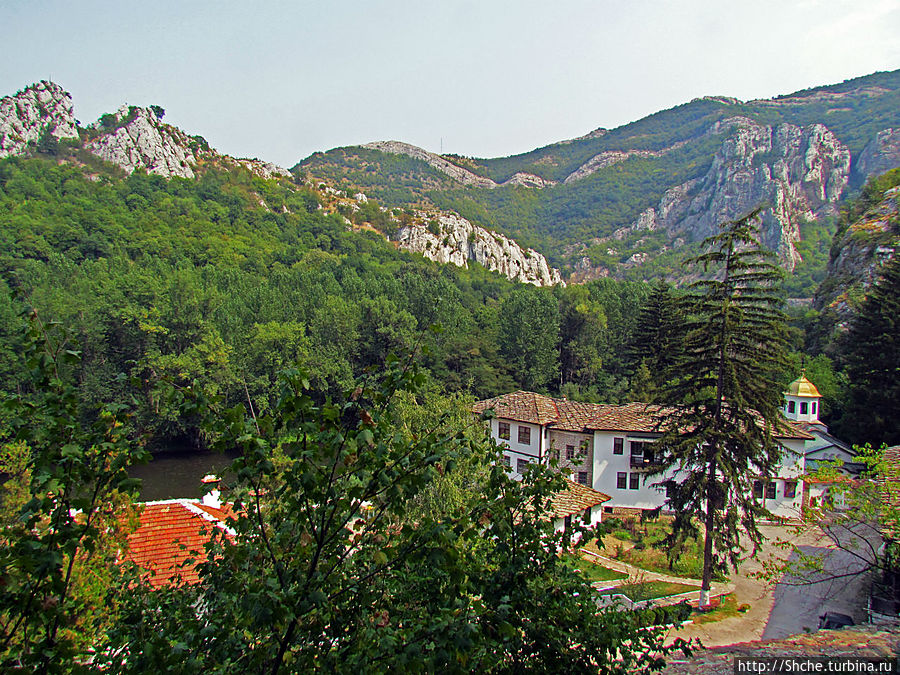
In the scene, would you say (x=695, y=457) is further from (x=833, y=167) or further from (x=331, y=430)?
(x=833, y=167)

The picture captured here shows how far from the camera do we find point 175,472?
1446 inches

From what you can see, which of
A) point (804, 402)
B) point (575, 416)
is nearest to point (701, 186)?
point (804, 402)

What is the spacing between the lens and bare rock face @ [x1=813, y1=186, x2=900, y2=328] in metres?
44.0

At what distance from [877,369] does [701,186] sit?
148 metres

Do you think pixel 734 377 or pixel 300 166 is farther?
pixel 300 166

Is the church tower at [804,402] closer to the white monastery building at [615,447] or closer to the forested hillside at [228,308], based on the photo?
the white monastery building at [615,447]

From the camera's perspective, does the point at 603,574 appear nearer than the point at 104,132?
Yes

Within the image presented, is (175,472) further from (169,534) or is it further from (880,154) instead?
(880,154)

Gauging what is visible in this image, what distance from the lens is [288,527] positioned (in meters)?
3.37

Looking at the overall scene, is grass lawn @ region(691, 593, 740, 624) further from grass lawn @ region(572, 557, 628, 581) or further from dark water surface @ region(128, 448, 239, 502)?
dark water surface @ region(128, 448, 239, 502)

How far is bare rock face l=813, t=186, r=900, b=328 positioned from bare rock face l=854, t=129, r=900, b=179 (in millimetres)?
95645

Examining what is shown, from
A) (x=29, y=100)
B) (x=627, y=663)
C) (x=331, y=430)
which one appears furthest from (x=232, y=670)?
(x=29, y=100)

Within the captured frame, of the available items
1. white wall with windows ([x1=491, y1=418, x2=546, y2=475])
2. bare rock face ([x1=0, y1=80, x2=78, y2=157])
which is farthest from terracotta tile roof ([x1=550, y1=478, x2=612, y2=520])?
bare rock face ([x1=0, y1=80, x2=78, y2=157])

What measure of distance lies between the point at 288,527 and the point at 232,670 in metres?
0.86
